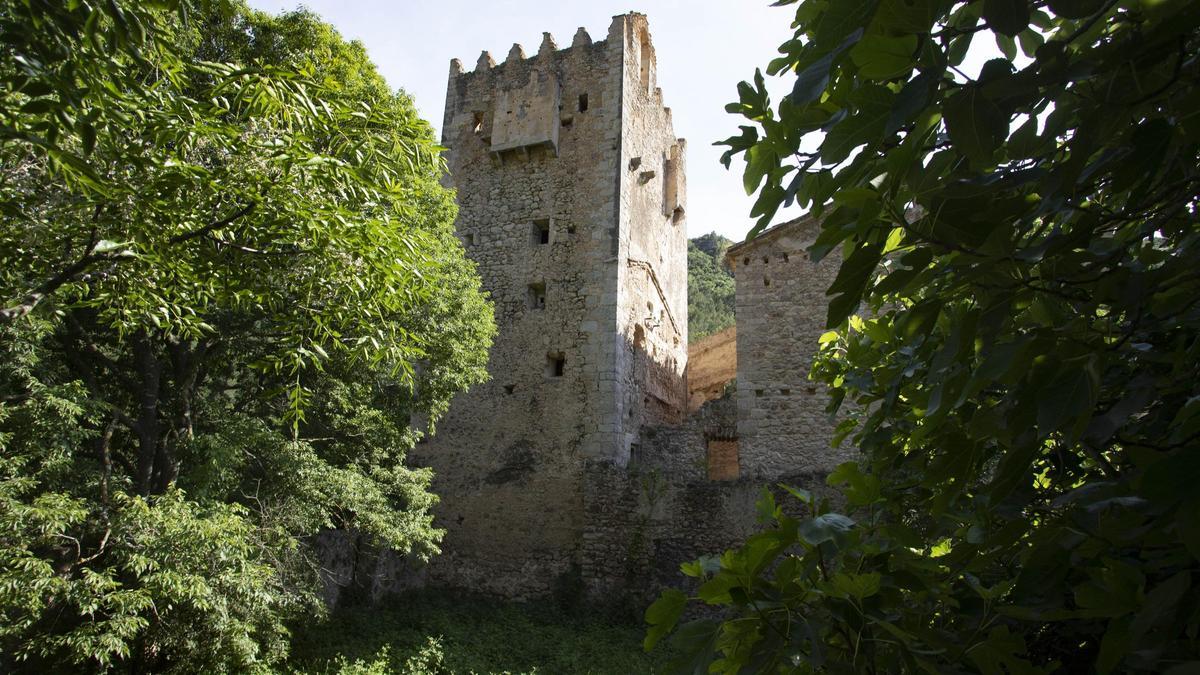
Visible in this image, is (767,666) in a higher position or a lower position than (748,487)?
lower

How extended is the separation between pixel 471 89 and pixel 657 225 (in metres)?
5.09

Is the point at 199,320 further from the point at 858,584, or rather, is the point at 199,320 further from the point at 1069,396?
the point at 1069,396

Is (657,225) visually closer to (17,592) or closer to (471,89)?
(471,89)

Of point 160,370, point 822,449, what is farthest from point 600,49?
point 160,370

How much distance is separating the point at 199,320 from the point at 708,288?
31.1 metres

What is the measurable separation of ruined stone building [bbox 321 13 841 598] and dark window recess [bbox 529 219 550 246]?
3 centimetres

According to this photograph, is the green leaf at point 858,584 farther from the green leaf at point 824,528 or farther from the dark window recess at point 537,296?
the dark window recess at point 537,296

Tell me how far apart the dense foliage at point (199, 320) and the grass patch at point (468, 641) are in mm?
923

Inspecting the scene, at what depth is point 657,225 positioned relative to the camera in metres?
15.8

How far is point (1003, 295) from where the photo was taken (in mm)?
1213

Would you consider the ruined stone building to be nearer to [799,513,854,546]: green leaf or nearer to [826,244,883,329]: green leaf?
[799,513,854,546]: green leaf

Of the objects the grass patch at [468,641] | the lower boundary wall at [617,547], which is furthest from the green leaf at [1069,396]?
the lower boundary wall at [617,547]

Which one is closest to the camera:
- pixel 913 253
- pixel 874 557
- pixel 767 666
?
pixel 913 253

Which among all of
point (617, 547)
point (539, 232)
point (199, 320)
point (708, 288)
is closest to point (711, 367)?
point (539, 232)
